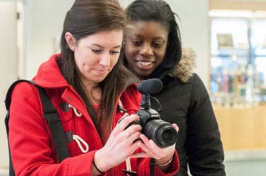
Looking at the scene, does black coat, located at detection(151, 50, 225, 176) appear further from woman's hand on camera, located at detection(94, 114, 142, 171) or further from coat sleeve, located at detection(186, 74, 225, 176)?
woman's hand on camera, located at detection(94, 114, 142, 171)

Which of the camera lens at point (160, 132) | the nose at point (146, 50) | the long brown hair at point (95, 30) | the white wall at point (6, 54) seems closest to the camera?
the camera lens at point (160, 132)

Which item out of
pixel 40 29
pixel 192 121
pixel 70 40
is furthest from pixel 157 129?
pixel 40 29

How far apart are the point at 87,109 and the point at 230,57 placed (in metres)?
3.22

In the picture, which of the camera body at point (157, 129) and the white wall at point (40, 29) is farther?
the white wall at point (40, 29)

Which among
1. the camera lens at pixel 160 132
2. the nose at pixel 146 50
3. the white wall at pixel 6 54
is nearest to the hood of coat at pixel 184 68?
the nose at pixel 146 50

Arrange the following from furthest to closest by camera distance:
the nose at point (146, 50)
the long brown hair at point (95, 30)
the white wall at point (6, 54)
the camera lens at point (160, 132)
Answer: the white wall at point (6, 54) < the nose at point (146, 50) < the long brown hair at point (95, 30) < the camera lens at point (160, 132)

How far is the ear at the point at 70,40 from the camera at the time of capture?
4.02ft

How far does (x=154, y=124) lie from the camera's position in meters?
1.04

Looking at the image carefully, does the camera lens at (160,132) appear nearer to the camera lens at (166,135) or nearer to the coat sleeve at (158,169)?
the camera lens at (166,135)

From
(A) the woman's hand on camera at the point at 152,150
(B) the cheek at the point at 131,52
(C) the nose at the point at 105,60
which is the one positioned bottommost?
(A) the woman's hand on camera at the point at 152,150

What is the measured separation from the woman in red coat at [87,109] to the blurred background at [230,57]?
2.29 meters

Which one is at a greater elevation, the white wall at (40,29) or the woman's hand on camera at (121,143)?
the white wall at (40,29)

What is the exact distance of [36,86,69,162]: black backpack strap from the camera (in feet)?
3.67

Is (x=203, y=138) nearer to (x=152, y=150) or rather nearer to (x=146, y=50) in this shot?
(x=146, y=50)
